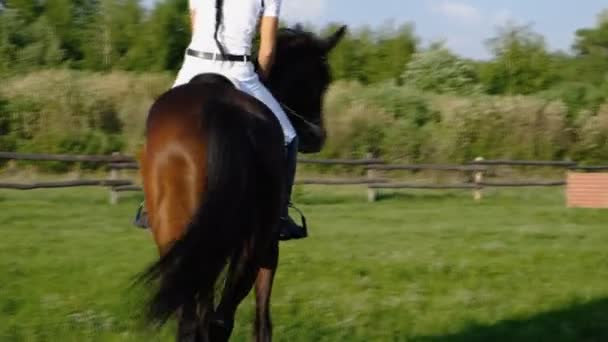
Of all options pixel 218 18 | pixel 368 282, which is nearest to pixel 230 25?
pixel 218 18

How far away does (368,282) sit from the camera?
10.3 metres

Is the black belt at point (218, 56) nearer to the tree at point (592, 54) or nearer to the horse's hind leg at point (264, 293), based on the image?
the horse's hind leg at point (264, 293)

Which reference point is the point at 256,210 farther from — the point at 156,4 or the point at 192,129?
the point at 156,4

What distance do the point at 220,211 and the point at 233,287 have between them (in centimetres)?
60

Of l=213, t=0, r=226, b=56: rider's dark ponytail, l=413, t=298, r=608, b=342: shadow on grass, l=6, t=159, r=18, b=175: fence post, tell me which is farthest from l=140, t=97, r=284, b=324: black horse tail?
l=6, t=159, r=18, b=175: fence post

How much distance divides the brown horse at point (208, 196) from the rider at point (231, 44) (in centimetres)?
20

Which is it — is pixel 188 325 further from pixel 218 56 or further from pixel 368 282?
pixel 368 282

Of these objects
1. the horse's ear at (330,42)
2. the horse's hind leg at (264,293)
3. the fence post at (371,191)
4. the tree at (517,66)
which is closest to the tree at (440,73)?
the tree at (517,66)

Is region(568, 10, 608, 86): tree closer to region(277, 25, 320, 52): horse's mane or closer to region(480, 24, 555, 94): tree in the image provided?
region(480, 24, 555, 94): tree

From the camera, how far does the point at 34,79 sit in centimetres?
3622

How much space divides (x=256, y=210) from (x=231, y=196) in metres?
0.32

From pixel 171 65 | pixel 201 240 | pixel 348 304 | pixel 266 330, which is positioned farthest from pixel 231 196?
pixel 171 65

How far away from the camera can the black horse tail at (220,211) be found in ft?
16.1

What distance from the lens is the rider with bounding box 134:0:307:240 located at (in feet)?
19.2
